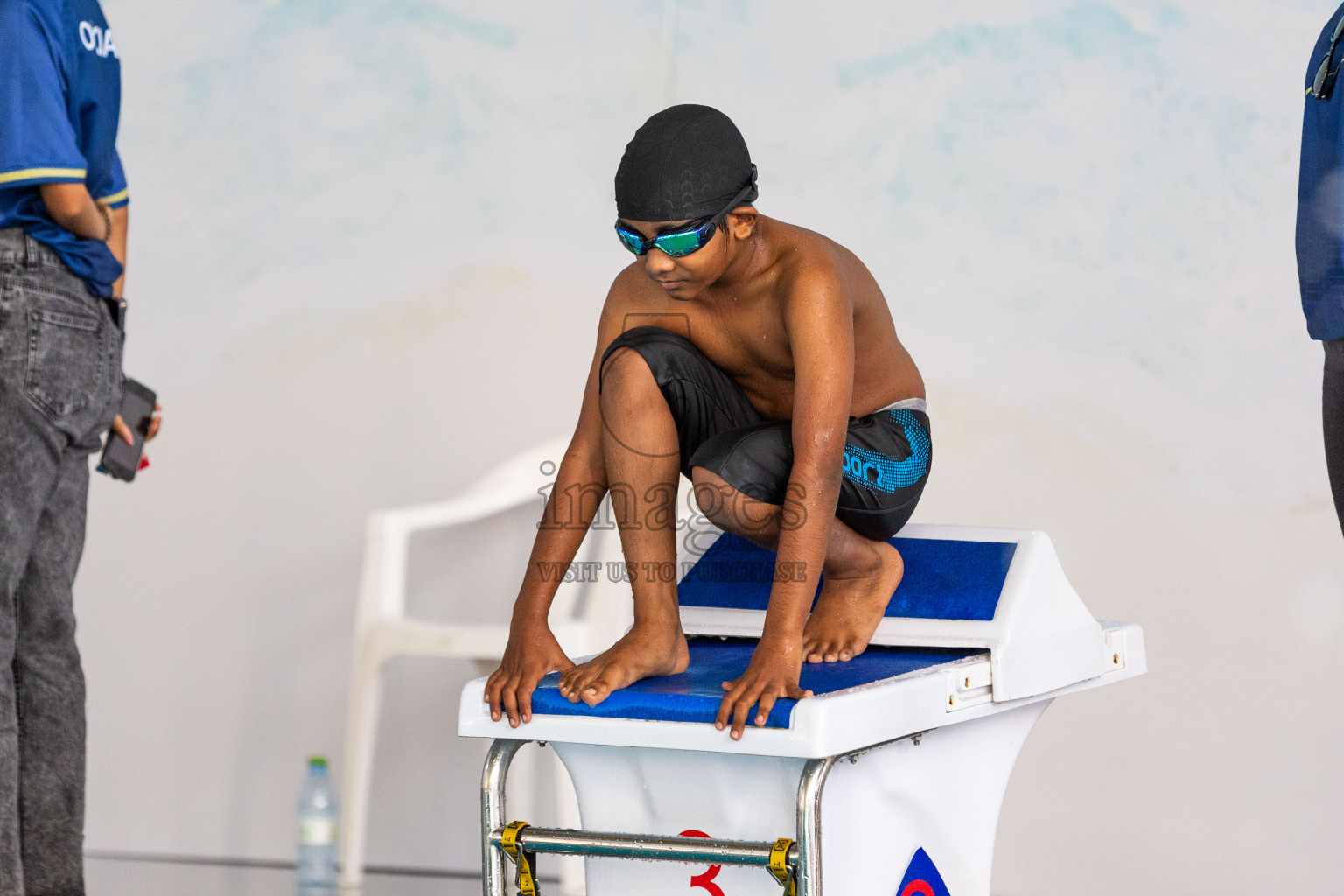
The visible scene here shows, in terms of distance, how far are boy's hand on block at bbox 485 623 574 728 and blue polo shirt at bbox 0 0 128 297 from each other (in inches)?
39.8

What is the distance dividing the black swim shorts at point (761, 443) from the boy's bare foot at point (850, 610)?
50 millimetres

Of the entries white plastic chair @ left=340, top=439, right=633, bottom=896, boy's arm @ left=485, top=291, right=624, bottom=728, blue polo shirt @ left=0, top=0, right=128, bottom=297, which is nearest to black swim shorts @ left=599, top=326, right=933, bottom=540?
boy's arm @ left=485, top=291, right=624, bottom=728

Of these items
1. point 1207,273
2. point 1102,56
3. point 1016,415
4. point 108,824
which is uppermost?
point 1102,56

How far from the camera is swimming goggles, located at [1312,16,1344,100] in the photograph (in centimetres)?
170

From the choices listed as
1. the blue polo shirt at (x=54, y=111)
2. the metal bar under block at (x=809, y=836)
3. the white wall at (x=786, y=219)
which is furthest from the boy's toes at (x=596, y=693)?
the white wall at (x=786, y=219)

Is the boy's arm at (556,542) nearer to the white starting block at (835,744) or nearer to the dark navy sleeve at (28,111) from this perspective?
the white starting block at (835,744)

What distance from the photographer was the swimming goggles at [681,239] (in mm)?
1579

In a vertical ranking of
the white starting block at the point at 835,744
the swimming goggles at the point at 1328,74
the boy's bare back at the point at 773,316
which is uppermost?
the swimming goggles at the point at 1328,74

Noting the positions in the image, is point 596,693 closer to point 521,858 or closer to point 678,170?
point 521,858

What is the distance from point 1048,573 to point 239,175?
2164 millimetres

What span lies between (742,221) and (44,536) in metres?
1.24

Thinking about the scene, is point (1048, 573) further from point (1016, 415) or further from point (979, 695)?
point (1016, 415)

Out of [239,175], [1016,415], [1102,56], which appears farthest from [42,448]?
[1102,56]

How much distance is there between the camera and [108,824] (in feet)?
10.7
